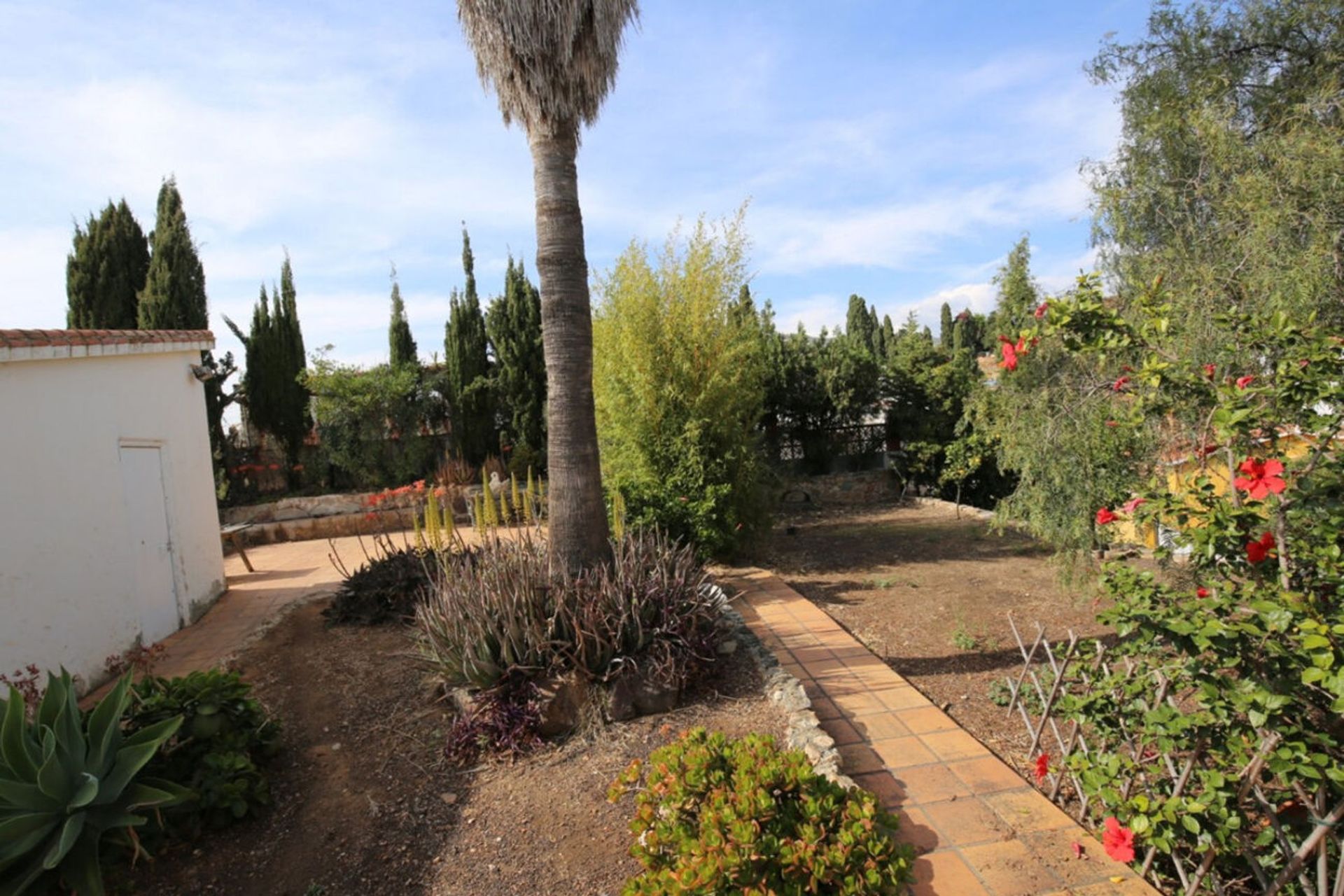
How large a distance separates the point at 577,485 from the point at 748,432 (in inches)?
185

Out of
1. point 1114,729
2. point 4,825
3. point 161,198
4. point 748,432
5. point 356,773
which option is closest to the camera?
point 4,825

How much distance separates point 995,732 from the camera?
4082 millimetres

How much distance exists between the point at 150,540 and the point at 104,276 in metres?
9.87

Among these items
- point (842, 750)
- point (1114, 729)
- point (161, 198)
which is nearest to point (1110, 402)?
point (1114, 729)

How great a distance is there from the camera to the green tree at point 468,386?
48.2ft

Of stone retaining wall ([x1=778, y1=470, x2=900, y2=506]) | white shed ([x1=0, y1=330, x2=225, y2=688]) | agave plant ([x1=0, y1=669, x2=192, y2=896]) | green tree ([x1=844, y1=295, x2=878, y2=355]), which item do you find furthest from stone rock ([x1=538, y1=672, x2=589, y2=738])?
green tree ([x1=844, y1=295, x2=878, y2=355])

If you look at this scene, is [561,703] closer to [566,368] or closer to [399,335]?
[566,368]

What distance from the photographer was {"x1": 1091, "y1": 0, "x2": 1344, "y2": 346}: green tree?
4.38 metres

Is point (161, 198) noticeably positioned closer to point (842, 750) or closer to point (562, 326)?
point (562, 326)

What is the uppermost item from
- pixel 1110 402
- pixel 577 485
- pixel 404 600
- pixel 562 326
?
pixel 562 326

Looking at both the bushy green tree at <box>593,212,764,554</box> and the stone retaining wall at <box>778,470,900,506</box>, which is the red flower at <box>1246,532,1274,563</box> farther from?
the stone retaining wall at <box>778,470,900,506</box>

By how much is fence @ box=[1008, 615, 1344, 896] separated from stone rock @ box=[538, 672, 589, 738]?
241 centimetres

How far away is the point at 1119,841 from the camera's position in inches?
98.0

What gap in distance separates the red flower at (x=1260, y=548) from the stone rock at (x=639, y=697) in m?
2.84
